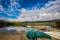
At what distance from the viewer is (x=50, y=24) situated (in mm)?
2477

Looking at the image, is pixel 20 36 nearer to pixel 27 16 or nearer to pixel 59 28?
pixel 27 16

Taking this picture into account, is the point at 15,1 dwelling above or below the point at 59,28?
above

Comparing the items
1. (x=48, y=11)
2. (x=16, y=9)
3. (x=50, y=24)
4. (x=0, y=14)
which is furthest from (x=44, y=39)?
(x=0, y=14)

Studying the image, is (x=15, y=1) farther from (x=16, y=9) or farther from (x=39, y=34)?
(x=39, y=34)

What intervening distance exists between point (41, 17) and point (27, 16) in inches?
9.9

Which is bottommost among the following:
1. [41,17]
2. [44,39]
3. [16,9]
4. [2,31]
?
[44,39]

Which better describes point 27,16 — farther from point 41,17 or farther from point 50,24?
point 50,24

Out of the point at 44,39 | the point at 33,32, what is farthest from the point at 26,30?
the point at 44,39

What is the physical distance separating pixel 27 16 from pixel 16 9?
23cm

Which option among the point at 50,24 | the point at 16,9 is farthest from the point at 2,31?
the point at 50,24

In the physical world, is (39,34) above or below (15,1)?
below

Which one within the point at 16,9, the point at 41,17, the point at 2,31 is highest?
the point at 16,9

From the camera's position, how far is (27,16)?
248 cm

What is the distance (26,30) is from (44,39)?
352 millimetres
